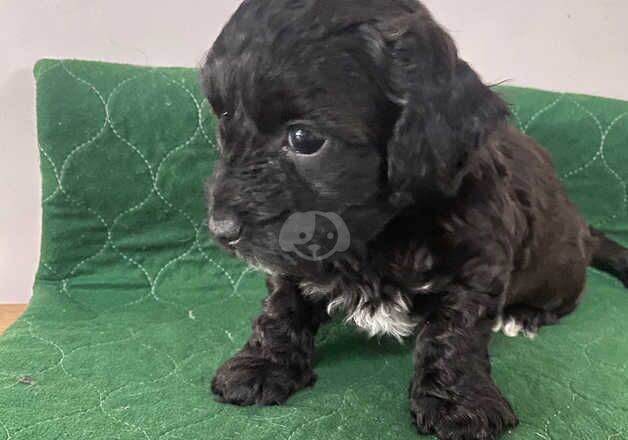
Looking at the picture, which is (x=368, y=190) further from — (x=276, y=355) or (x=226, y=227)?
(x=276, y=355)

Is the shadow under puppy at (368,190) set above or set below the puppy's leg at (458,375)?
above

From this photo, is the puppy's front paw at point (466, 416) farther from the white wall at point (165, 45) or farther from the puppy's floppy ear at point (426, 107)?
the white wall at point (165, 45)

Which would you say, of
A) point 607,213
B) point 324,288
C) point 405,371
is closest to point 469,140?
point 324,288

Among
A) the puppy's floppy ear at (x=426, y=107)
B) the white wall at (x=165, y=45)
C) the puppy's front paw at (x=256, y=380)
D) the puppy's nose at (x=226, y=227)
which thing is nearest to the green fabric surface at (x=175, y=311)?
the puppy's front paw at (x=256, y=380)

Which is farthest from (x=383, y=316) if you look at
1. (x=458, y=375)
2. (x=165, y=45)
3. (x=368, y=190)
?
(x=165, y=45)

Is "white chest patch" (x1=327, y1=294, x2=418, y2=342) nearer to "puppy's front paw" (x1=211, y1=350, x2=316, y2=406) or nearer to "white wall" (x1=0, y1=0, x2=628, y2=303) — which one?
"puppy's front paw" (x1=211, y1=350, x2=316, y2=406)

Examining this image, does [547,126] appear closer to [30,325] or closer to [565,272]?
[565,272]
